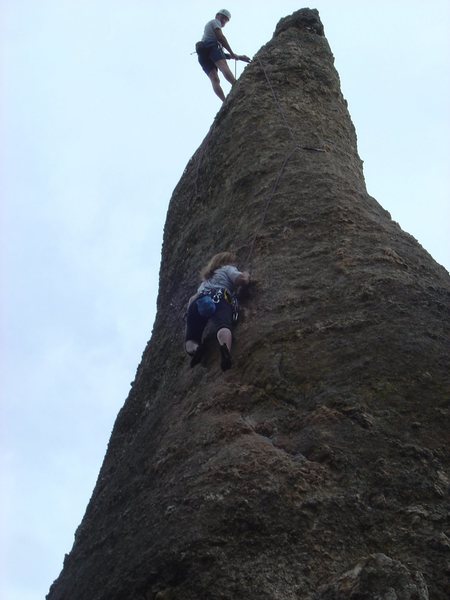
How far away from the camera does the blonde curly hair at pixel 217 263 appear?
8.83 m

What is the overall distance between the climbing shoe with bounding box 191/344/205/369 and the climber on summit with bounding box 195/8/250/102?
8968mm

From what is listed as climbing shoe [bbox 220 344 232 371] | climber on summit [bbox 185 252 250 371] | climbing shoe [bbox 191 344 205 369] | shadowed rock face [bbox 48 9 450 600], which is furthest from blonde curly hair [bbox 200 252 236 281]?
climbing shoe [bbox 220 344 232 371]

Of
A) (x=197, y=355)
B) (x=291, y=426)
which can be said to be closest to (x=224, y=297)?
(x=197, y=355)

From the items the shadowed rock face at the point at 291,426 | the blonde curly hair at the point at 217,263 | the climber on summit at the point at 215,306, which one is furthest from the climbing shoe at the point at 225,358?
the blonde curly hair at the point at 217,263

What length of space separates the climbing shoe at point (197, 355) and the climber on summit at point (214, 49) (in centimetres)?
897

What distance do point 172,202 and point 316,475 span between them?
299 inches

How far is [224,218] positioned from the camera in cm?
1036

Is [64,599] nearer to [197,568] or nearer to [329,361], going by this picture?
[197,568]

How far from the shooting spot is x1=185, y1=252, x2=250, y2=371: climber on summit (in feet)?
26.2

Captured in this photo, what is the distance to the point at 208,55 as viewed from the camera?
53.6 ft

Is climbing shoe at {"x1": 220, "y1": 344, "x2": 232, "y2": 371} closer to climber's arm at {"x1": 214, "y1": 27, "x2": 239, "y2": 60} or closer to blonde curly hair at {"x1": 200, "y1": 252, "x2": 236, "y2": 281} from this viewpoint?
blonde curly hair at {"x1": 200, "y1": 252, "x2": 236, "y2": 281}

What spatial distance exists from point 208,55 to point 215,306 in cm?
948

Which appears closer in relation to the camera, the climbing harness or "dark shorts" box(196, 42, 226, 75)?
the climbing harness

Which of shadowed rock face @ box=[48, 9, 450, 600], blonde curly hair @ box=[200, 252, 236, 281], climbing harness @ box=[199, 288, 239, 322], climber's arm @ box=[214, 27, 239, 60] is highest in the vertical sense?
climber's arm @ box=[214, 27, 239, 60]
